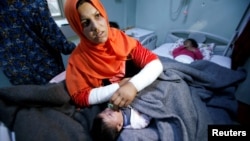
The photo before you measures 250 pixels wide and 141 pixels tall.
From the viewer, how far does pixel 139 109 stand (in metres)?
0.73

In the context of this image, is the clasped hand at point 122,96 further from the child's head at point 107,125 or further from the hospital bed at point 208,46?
the hospital bed at point 208,46

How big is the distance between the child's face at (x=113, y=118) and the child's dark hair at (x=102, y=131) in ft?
0.05

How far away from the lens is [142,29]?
2369 millimetres

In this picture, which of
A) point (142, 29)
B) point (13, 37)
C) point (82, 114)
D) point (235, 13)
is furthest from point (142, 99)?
point (142, 29)

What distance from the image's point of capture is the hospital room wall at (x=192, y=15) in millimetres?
1650

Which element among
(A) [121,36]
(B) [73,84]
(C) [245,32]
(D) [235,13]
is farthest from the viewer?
(D) [235,13]

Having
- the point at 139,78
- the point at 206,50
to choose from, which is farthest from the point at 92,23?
the point at 206,50

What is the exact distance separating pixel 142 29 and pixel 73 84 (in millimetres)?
1806

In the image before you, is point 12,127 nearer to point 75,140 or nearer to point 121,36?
point 75,140

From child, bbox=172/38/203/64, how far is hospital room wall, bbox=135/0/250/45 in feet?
1.21

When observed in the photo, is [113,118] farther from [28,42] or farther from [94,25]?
[28,42]

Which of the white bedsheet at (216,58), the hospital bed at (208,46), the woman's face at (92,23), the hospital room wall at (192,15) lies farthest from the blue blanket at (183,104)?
the hospital room wall at (192,15)

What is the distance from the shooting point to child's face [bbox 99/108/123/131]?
2.28 ft

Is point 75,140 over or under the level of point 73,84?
under
